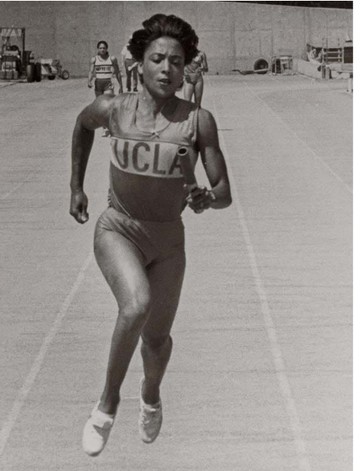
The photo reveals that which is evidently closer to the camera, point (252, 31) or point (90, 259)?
point (90, 259)

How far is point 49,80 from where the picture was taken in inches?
2633

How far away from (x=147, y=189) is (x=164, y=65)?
0.52 m

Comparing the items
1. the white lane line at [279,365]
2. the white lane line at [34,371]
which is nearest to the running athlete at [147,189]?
the white lane line at [279,365]

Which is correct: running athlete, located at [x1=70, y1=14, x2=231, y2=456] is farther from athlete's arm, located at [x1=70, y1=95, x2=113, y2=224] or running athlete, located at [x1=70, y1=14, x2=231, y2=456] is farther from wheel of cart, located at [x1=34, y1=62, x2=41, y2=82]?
wheel of cart, located at [x1=34, y1=62, x2=41, y2=82]

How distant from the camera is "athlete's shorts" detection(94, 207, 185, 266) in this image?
18.4ft

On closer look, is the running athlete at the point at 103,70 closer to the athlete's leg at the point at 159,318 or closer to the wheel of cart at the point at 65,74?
the athlete's leg at the point at 159,318

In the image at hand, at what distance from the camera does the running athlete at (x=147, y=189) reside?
5.35m

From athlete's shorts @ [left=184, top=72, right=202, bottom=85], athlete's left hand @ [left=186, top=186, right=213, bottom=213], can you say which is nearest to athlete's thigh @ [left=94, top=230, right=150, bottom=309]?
athlete's left hand @ [left=186, top=186, right=213, bottom=213]

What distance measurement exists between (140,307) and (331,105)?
1241 inches

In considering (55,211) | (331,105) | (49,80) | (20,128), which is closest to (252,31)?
(49,80)

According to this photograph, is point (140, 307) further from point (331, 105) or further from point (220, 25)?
point (220, 25)

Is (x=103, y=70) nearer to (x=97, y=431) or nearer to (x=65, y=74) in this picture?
(x=97, y=431)

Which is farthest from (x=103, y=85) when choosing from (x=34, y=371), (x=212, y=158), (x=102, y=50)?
(x=212, y=158)

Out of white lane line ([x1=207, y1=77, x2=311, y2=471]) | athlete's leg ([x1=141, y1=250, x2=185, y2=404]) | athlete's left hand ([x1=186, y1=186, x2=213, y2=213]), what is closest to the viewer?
athlete's left hand ([x1=186, y1=186, x2=213, y2=213])
